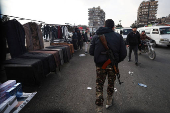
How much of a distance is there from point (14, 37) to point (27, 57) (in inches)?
47.9

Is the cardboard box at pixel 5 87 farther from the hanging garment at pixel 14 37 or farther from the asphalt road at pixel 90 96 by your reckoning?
the hanging garment at pixel 14 37

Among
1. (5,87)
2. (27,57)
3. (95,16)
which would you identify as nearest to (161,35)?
(27,57)

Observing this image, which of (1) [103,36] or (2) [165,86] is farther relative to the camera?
(2) [165,86]

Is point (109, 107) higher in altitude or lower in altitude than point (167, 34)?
lower

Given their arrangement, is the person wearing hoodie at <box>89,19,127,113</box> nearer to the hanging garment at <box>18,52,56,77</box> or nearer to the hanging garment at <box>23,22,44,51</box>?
the hanging garment at <box>18,52,56,77</box>

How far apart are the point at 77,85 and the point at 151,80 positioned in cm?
285

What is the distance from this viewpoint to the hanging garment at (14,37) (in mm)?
4030

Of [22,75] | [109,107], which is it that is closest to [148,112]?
[109,107]

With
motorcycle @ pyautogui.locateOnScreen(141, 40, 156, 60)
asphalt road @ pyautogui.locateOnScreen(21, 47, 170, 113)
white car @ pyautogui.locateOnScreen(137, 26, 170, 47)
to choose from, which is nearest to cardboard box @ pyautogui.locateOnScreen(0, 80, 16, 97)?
asphalt road @ pyautogui.locateOnScreen(21, 47, 170, 113)

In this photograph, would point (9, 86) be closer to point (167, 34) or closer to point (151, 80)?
point (151, 80)

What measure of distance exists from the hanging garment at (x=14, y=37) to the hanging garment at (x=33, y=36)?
0.55 m

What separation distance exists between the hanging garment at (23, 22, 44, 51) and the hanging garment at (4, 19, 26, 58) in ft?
1.79

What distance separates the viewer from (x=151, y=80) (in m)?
3.99

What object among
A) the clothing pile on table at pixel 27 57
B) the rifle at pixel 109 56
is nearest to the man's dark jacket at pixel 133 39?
the clothing pile on table at pixel 27 57
